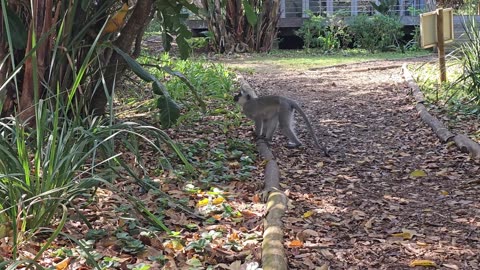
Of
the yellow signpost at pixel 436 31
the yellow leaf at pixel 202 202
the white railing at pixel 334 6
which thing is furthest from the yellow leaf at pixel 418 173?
the white railing at pixel 334 6

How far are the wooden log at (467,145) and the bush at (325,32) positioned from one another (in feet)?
46.1

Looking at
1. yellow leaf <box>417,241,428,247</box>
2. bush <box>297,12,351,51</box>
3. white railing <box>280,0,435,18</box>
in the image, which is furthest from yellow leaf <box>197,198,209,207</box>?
white railing <box>280,0,435,18</box>

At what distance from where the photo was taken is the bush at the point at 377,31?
20.2 metres

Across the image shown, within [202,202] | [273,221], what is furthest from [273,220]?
[202,202]

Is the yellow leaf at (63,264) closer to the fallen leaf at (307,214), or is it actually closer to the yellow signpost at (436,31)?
the fallen leaf at (307,214)

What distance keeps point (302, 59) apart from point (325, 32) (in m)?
3.55

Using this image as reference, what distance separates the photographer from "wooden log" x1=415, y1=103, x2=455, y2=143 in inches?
271

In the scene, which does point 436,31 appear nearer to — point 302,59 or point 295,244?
point 302,59

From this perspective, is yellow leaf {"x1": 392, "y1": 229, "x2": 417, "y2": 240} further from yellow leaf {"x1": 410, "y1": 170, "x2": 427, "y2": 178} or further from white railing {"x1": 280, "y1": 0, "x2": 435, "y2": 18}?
white railing {"x1": 280, "y1": 0, "x2": 435, "y2": 18}

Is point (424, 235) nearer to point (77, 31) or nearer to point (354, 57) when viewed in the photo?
point (77, 31)

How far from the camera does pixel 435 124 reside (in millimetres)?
7543

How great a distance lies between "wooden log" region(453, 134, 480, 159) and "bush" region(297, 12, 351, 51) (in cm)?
1406

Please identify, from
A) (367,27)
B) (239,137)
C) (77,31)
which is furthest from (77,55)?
(367,27)

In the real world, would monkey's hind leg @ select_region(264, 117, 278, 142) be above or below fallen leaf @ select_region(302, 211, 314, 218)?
above
